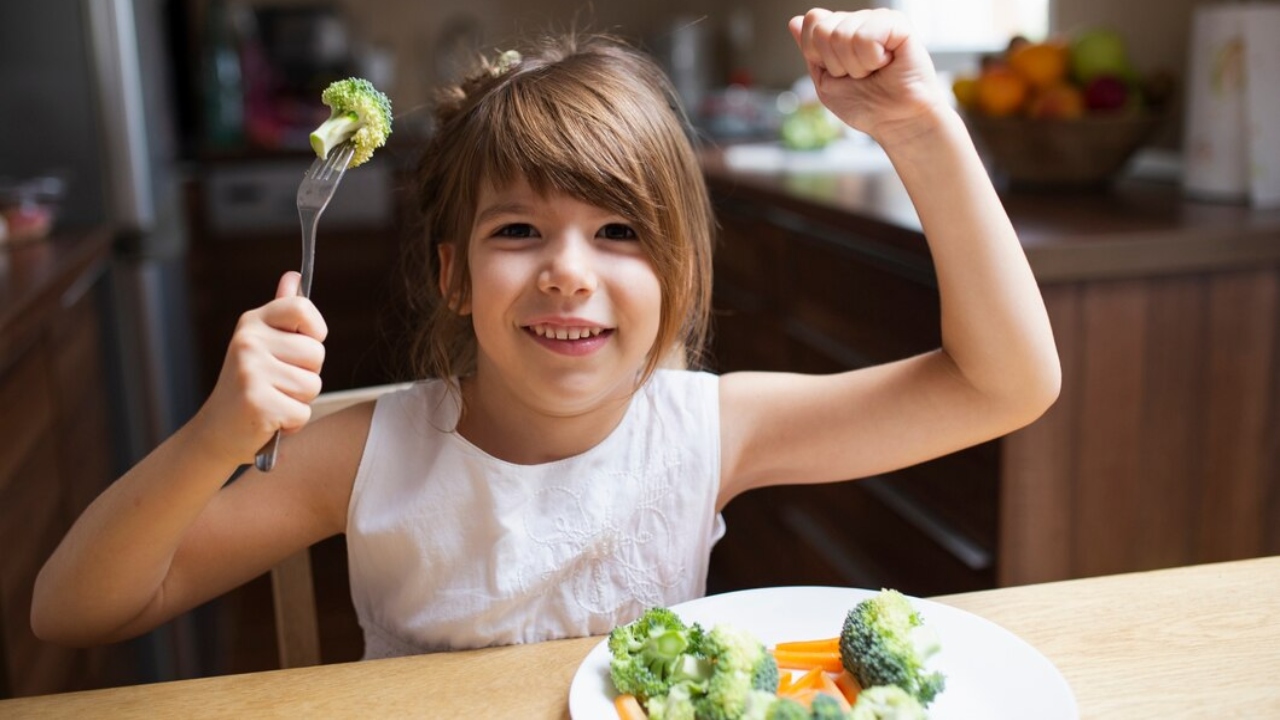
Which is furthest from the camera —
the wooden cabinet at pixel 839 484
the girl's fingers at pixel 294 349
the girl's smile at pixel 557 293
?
A: the wooden cabinet at pixel 839 484

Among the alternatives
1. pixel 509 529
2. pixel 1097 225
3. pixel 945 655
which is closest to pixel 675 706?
pixel 945 655

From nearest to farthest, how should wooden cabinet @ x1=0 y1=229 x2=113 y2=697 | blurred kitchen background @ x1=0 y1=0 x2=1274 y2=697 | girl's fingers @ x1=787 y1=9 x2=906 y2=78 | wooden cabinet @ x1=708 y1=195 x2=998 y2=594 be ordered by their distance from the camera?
girl's fingers @ x1=787 y1=9 x2=906 y2=78, wooden cabinet @ x1=0 y1=229 x2=113 y2=697, wooden cabinet @ x1=708 y1=195 x2=998 y2=594, blurred kitchen background @ x1=0 y1=0 x2=1274 y2=697

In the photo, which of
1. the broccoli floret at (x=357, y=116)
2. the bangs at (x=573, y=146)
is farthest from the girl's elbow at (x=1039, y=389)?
the broccoli floret at (x=357, y=116)

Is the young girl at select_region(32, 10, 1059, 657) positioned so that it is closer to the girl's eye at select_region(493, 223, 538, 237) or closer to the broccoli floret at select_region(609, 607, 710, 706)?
the girl's eye at select_region(493, 223, 538, 237)

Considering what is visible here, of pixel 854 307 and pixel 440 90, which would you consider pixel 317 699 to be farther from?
pixel 854 307

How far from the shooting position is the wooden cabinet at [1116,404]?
1565 mm

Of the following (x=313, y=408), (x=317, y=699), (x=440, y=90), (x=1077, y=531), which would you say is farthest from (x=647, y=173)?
(x=1077, y=531)

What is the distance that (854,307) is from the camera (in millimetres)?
1953

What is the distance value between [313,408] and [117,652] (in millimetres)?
1136

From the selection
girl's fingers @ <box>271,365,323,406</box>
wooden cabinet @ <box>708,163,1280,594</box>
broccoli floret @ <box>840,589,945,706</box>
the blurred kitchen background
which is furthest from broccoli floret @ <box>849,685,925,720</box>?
wooden cabinet @ <box>708,163,1280,594</box>

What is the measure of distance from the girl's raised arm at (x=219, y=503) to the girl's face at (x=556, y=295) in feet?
0.59

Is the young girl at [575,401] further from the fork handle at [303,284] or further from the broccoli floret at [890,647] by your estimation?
the broccoli floret at [890,647]

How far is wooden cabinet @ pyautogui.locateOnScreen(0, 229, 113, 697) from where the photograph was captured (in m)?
1.49

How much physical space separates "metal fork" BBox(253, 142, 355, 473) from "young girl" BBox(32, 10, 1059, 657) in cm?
11
